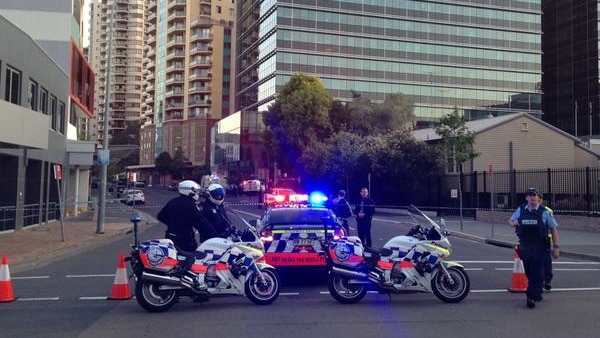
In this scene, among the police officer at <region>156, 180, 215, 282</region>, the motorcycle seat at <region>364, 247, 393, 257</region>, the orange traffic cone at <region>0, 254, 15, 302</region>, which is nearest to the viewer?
the police officer at <region>156, 180, 215, 282</region>

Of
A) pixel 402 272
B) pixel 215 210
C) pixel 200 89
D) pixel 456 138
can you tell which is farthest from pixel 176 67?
pixel 402 272

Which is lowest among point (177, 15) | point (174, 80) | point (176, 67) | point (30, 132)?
point (30, 132)

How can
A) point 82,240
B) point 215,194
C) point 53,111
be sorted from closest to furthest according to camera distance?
point 215,194 < point 82,240 < point 53,111

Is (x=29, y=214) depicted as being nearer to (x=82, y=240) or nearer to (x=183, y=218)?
(x=82, y=240)

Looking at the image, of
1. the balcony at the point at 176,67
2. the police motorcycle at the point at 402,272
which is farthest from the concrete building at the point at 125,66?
the police motorcycle at the point at 402,272

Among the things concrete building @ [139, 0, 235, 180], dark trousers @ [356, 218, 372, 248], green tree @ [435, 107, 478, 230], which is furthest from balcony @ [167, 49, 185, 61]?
dark trousers @ [356, 218, 372, 248]

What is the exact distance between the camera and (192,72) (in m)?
114

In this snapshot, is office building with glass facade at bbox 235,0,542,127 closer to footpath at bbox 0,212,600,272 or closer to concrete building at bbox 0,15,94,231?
concrete building at bbox 0,15,94,231

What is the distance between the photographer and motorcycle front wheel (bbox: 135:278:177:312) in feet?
25.6

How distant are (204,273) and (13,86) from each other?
17.2m

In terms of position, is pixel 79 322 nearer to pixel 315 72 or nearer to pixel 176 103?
pixel 315 72

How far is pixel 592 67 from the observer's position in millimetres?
81000

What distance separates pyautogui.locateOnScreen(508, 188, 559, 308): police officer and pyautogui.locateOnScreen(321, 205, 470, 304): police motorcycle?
91 centimetres

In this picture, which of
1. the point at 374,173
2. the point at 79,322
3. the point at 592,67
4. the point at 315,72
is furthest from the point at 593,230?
the point at 592,67
